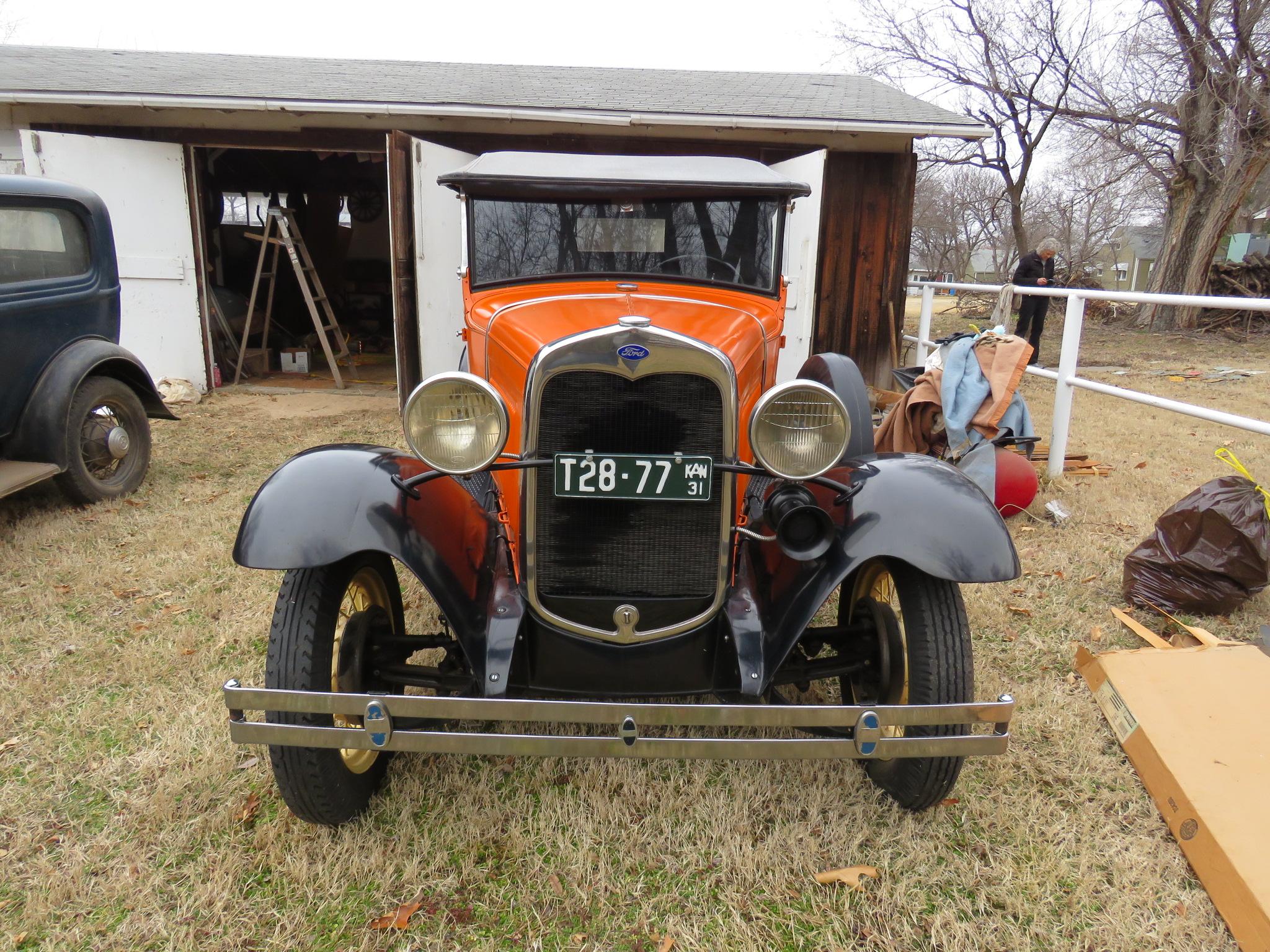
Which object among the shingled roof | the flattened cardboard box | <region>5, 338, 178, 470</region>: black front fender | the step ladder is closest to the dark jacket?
the shingled roof

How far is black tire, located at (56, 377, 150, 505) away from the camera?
14.7 ft

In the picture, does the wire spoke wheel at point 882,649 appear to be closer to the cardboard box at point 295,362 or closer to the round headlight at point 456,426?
the round headlight at point 456,426

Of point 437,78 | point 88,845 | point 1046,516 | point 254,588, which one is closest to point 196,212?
point 437,78

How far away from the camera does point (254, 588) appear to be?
12.0 ft

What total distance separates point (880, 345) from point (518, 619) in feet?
23.8

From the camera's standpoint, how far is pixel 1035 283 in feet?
35.6

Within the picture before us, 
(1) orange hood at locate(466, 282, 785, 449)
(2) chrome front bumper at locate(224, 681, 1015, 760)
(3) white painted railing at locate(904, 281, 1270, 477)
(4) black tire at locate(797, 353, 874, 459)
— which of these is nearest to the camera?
(2) chrome front bumper at locate(224, 681, 1015, 760)

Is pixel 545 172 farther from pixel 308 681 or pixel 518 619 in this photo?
pixel 308 681

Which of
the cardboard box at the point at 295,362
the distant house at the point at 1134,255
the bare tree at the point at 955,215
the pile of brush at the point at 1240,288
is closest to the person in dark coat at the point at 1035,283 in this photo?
the pile of brush at the point at 1240,288

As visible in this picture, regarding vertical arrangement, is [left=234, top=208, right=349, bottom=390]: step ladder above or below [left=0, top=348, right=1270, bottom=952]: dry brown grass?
above

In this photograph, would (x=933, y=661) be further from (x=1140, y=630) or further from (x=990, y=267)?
(x=990, y=267)

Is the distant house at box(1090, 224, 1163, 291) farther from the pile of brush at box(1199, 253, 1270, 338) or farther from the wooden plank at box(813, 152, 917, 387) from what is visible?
the wooden plank at box(813, 152, 917, 387)

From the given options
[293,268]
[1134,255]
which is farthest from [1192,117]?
[1134,255]

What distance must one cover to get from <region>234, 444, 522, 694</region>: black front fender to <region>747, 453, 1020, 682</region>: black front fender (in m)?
0.71
